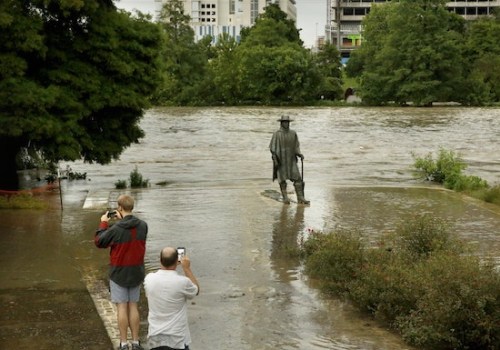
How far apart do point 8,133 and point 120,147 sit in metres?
3.31

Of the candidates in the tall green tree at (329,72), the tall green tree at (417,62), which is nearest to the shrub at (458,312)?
the tall green tree at (417,62)

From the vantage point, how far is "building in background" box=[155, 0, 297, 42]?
191475 mm

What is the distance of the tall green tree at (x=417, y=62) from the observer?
8419 centimetres

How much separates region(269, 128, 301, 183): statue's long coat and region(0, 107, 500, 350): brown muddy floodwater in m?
0.70

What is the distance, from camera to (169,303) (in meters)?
6.72

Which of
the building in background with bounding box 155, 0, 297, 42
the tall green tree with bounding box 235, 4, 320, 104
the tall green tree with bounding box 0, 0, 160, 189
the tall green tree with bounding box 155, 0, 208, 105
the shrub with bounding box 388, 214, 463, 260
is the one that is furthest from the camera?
the building in background with bounding box 155, 0, 297, 42

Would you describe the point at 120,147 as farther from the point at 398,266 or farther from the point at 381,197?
the point at 398,266

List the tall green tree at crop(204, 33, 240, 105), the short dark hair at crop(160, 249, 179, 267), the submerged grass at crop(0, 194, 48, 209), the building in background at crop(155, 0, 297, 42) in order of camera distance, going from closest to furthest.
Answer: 1. the short dark hair at crop(160, 249, 179, 267)
2. the submerged grass at crop(0, 194, 48, 209)
3. the tall green tree at crop(204, 33, 240, 105)
4. the building in background at crop(155, 0, 297, 42)

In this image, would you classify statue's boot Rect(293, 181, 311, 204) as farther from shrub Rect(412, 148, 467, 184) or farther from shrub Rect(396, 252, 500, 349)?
shrub Rect(396, 252, 500, 349)

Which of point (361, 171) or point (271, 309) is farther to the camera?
point (361, 171)

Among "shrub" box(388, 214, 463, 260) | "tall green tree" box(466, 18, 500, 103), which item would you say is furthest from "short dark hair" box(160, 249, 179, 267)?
"tall green tree" box(466, 18, 500, 103)

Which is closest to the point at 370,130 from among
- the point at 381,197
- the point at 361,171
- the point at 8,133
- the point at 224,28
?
the point at 361,171

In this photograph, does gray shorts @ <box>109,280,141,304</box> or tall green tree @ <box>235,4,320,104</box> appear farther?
tall green tree @ <box>235,4,320,104</box>

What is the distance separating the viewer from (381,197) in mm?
18969
